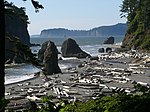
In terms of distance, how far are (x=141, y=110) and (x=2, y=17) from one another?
6200 mm

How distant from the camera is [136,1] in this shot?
118 meters

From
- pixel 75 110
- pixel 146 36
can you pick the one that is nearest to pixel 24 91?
pixel 75 110

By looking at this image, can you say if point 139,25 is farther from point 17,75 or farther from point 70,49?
point 17,75

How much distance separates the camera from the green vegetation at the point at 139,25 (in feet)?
301

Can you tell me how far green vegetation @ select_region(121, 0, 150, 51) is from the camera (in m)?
91.8

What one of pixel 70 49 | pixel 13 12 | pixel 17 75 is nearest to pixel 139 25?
pixel 70 49

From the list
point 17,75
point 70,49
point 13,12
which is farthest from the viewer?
point 70,49

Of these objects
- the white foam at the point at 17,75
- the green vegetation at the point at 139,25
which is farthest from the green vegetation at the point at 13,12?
the green vegetation at the point at 139,25

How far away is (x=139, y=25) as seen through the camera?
103 meters

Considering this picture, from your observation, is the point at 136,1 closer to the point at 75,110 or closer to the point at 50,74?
the point at 50,74

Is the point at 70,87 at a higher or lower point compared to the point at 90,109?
lower

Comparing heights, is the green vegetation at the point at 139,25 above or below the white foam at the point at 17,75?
above

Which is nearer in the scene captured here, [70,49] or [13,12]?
[13,12]

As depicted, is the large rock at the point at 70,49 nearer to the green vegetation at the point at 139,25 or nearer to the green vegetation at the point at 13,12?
the green vegetation at the point at 139,25
